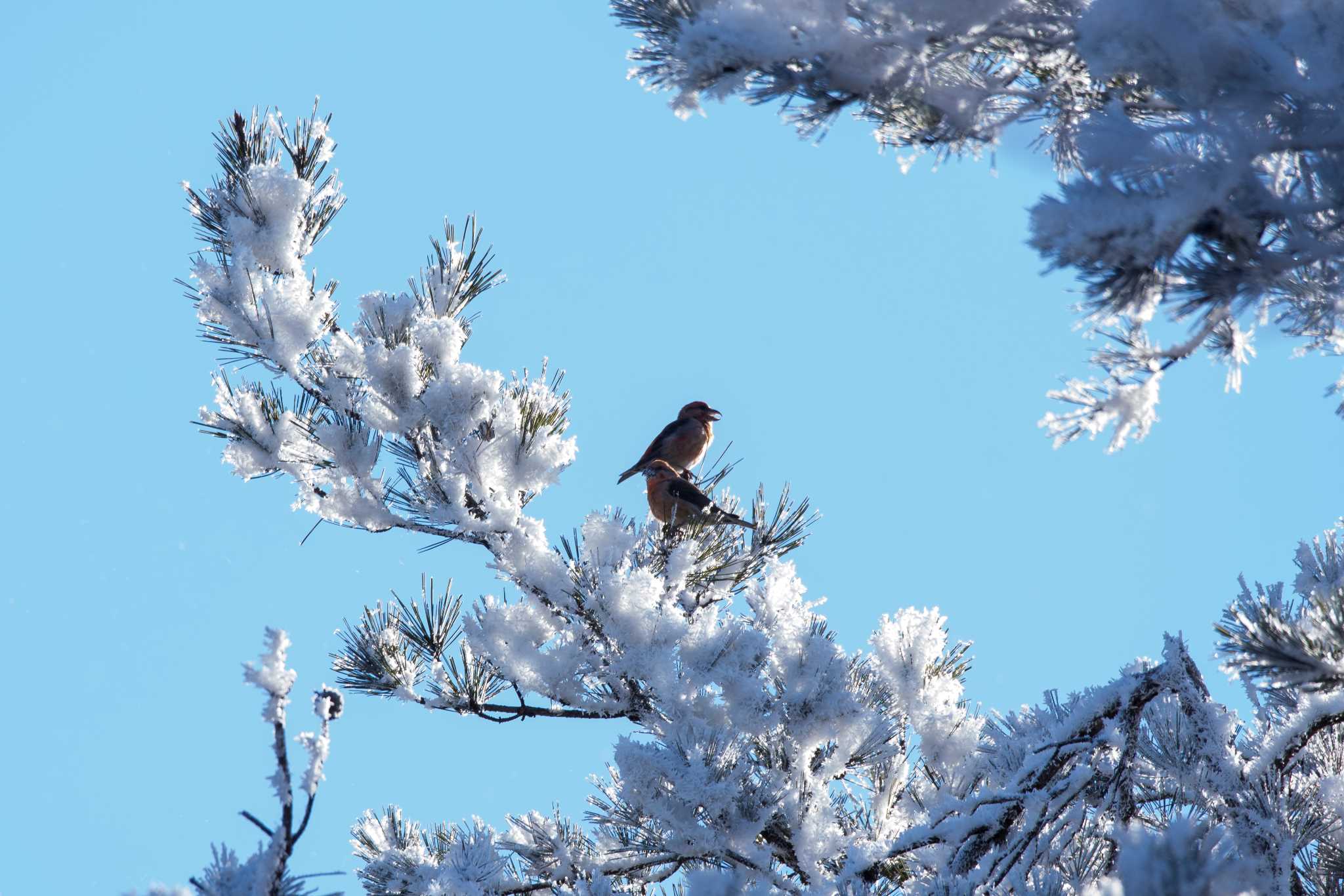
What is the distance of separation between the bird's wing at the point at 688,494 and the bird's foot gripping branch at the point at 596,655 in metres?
0.30

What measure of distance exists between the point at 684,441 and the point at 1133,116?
416 cm

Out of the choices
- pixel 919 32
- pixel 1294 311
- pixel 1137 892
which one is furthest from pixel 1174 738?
pixel 919 32

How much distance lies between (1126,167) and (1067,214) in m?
0.16

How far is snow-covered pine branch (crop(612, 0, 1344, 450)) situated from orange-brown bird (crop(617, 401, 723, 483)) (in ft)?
13.0

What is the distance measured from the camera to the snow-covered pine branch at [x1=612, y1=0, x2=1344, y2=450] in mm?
1851

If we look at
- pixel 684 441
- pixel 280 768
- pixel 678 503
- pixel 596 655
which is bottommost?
pixel 280 768

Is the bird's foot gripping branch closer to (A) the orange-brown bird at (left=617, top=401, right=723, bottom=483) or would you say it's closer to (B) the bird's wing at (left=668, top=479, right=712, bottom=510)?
(B) the bird's wing at (left=668, top=479, right=712, bottom=510)

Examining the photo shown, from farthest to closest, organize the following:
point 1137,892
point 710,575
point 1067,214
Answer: point 710,575 → point 1067,214 → point 1137,892

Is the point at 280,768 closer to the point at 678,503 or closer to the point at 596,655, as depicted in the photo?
the point at 596,655

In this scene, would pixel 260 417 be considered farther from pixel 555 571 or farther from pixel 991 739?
pixel 991 739

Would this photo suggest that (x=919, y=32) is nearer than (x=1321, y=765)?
Yes

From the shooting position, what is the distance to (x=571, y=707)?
3.61 m

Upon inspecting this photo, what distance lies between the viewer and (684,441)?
659cm

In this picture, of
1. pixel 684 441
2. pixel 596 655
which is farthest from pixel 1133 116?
pixel 684 441
